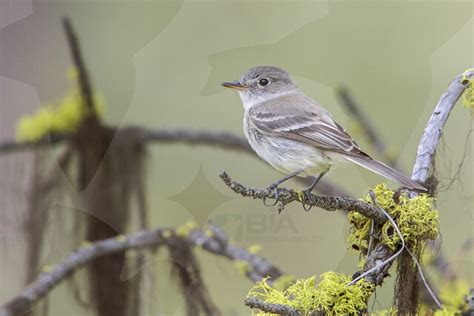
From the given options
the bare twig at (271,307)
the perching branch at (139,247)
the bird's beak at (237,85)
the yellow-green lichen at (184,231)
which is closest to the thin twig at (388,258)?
the bare twig at (271,307)

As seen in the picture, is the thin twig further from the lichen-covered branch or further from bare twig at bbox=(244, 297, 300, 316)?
bare twig at bbox=(244, 297, 300, 316)

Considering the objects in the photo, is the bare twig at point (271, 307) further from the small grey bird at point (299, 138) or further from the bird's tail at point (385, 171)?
the small grey bird at point (299, 138)

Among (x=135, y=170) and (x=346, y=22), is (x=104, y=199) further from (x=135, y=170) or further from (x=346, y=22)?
(x=346, y=22)

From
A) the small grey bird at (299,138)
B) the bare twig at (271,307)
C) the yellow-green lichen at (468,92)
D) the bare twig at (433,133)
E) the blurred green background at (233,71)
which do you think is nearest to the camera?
the bare twig at (271,307)

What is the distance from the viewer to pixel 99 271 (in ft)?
11.6

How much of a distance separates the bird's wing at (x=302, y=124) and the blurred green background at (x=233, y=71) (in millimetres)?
1085

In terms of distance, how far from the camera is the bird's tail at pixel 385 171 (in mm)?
2500

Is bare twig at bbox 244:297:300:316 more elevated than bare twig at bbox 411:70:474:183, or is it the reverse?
bare twig at bbox 411:70:474:183

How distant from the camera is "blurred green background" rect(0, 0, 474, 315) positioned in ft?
16.2

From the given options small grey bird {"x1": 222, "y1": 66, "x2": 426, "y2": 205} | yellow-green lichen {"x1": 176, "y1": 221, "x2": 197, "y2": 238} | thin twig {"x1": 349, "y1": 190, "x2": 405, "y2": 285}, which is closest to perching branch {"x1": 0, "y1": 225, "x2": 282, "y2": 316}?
yellow-green lichen {"x1": 176, "y1": 221, "x2": 197, "y2": 238}

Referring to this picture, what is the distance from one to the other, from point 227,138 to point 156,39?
2765 mm

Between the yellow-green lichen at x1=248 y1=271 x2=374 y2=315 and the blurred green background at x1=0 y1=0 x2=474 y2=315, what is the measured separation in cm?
232

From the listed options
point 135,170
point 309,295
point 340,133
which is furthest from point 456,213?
point 309,295

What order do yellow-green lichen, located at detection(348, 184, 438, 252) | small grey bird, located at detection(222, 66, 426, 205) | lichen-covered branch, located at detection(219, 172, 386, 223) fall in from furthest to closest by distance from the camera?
small grey bird, located at detection(222, 66, 426, 205), yellow-green lichen, located at detection(348, 184, 438, 252), lichen-covered branch, located at detection(219, 172, 386, 223)
